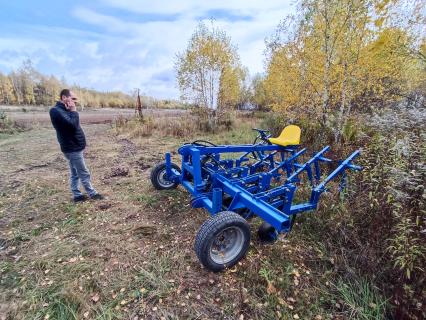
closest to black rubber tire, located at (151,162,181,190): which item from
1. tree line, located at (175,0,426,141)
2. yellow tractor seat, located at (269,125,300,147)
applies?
yellow tractor seat, located at (269,125,300,147)

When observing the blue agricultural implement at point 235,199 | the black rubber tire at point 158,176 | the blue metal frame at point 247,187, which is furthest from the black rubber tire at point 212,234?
the black rubber tire at point 158,176

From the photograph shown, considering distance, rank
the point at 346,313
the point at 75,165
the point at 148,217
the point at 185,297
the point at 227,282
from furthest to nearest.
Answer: the point at 75,165, the point at 148,217, the point at 227,282, the point at 185,297, the point at 346,313

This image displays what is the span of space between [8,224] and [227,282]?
147 inches

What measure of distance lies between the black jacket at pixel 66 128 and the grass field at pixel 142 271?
3.75 feet

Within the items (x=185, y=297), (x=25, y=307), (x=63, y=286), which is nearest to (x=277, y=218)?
(x=185, y=297)

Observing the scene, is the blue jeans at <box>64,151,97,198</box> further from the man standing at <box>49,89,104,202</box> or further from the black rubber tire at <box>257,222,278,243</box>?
the black rubber tire at <box>257,222,278,243</box>

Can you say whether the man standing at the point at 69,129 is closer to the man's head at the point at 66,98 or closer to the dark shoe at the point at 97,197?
the man's head at the point at 66,98

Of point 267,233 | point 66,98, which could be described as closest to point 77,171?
point 66,98

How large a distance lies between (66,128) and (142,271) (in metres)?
2.78

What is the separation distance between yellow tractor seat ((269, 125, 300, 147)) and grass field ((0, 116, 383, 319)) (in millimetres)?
1589

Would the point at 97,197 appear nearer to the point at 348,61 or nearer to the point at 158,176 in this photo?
the point at 158,176

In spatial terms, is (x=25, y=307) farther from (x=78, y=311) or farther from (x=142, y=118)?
(x=142, y=118)

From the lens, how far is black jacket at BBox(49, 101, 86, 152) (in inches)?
147

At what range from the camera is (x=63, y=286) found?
249cm
